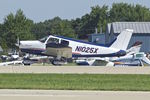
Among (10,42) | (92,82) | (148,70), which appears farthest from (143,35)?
(92,82)

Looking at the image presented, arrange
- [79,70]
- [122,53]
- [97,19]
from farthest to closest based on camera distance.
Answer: [97,19] < [122,53] < [79,70]

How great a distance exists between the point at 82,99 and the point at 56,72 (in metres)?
12.5

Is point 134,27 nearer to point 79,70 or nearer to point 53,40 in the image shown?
point 53,40

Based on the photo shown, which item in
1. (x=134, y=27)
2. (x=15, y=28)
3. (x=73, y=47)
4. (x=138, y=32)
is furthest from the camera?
(x=15, y=28)

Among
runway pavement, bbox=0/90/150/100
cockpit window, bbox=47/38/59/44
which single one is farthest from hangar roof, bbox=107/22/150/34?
runway pavement, bbox=0/90/150/100

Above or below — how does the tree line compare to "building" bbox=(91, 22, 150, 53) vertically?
above

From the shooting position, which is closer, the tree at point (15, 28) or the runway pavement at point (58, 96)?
the runway pavement at point (58, 96)

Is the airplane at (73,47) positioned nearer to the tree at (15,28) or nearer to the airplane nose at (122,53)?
the airplane nose at (122,53)

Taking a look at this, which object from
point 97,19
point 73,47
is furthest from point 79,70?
point 97,19

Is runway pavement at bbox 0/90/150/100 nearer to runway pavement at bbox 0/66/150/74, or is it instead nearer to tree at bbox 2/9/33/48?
runway pavement at bbox 0/66/150/74

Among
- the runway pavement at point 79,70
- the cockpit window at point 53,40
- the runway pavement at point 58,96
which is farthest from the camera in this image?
the cockpit window at point 53,40

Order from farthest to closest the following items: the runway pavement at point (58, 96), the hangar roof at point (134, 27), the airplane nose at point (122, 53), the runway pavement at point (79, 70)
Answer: the hangar roof at point (134, 27) → the airplane nose at point (122, 53) → the runway pavement at point (79, 70) → the runway pavement at point (58, 96)

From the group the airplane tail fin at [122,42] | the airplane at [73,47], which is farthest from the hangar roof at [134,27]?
the airplane at [73,47]

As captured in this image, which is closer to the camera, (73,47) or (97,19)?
(73,47)
